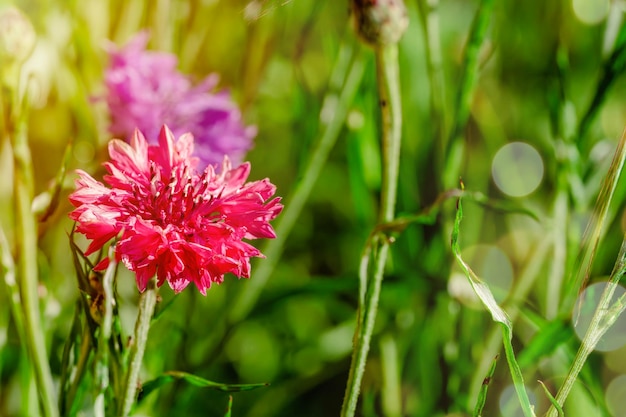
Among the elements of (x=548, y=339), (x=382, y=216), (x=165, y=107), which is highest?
(x=165, y=107)

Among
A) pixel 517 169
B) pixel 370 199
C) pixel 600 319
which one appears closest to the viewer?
pixel 600 319

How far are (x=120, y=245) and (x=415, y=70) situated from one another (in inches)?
24.0

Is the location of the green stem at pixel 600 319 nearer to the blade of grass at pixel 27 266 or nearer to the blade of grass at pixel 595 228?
the blade of grass at pixel 595 228

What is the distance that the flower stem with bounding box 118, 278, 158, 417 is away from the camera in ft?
1.07

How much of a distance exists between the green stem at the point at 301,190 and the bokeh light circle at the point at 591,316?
8.2 inches

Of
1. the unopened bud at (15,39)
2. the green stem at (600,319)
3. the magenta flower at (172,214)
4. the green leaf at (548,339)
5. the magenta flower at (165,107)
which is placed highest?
the unopened bud at (15,39)

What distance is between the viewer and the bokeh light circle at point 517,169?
742mm

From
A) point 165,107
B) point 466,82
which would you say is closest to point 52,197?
point 165,107

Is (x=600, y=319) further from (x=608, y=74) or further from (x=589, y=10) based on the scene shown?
(x=589, y=10)

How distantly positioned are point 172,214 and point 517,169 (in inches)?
20.9

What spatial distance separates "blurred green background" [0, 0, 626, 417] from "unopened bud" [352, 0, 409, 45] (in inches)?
2.6

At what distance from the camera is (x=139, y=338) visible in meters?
0.33

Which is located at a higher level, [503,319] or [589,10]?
[589,10]

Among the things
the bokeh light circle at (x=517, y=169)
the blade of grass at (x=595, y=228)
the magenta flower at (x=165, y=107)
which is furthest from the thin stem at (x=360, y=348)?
the bokeh light circle at (x=517, y=169)
